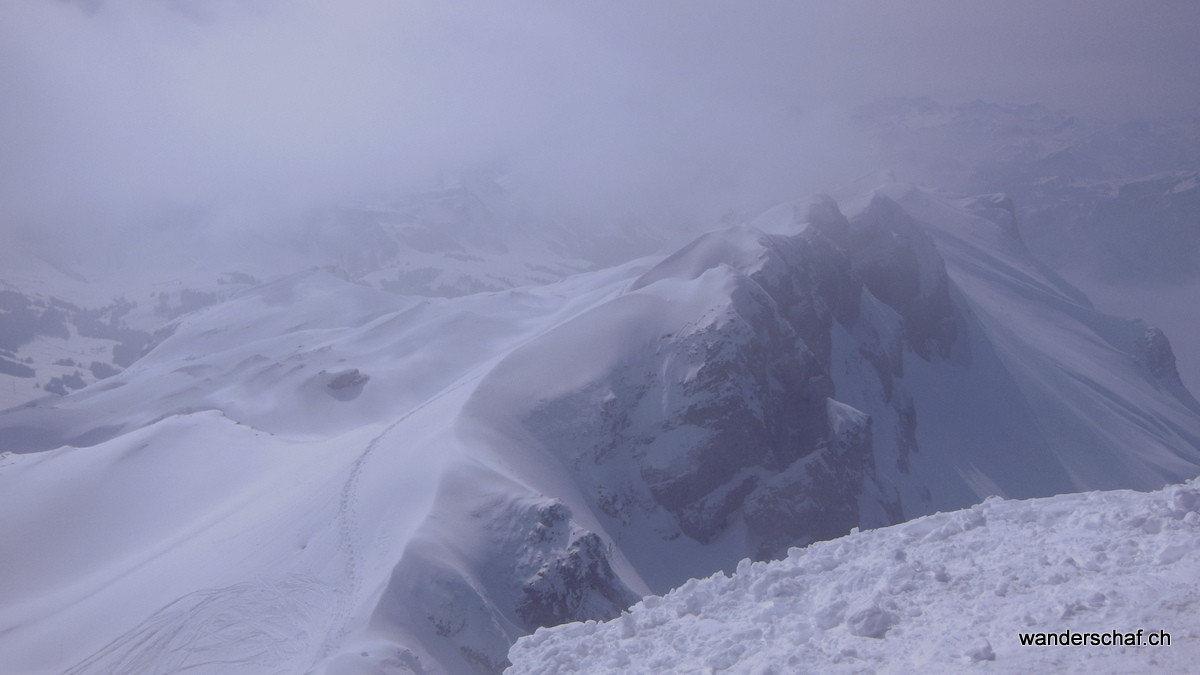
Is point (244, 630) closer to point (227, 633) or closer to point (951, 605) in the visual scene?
point (227, 633)

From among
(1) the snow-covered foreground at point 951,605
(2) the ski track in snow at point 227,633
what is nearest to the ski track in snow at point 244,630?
(2) the ski track in snow at point 227,633

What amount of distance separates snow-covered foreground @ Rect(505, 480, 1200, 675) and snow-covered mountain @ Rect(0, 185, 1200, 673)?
12.1 meters

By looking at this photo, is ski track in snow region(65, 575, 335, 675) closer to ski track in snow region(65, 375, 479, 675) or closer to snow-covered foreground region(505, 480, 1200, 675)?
ski track in snow region(65, 375, 479, 675)

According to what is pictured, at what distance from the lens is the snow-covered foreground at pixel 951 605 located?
953 centimetres

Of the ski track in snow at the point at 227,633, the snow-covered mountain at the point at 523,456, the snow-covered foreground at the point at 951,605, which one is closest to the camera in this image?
the snow-covered foreground at the point at 951,605

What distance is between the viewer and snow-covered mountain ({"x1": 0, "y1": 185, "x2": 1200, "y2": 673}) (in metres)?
29.3

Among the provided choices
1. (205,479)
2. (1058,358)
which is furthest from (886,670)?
(1058,358)

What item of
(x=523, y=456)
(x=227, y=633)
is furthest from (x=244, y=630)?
(x=523, y=456)

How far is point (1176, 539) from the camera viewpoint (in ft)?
35.4

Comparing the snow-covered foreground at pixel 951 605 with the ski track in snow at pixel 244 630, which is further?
the ski track in snow at pixel 244 630

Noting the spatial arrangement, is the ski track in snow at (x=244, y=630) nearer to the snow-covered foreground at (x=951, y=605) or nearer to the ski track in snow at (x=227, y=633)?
the ski track in snow at (x=227, y=633)

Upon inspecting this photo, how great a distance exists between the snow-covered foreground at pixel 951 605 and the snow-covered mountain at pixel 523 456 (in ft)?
39.6

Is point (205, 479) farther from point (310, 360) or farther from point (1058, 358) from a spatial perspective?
point (1058, 358)

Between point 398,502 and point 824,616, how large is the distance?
2654 cm
